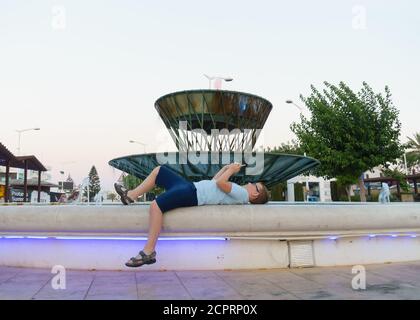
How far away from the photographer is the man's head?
4.54 meters

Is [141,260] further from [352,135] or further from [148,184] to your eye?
[352,135]

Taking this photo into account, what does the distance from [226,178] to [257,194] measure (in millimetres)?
632

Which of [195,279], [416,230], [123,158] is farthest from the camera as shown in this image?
[123,158]

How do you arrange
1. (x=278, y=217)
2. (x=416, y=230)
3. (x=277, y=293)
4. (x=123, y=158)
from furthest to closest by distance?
1. (x=123, y=158)
2. (x=416, y=230)
3. (x=278, y=217)
4. (x=277, y=293)

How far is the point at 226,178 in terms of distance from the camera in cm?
408

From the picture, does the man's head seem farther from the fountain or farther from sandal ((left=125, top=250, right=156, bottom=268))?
sandal ((left=125, top=250, right=156, bottom=268))

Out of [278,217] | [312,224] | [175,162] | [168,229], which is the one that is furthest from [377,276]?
[175,162]

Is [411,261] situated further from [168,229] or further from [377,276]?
[168,229]

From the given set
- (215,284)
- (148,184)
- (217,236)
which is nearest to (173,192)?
(148,184)

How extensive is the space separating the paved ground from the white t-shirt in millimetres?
803

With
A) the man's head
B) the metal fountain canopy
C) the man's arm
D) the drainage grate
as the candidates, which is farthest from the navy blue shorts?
the metal fountain canopy

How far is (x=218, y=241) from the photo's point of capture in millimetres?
4402

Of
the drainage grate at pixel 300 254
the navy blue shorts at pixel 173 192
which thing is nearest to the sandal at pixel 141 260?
the navy blue shorts at pixel 173 192
